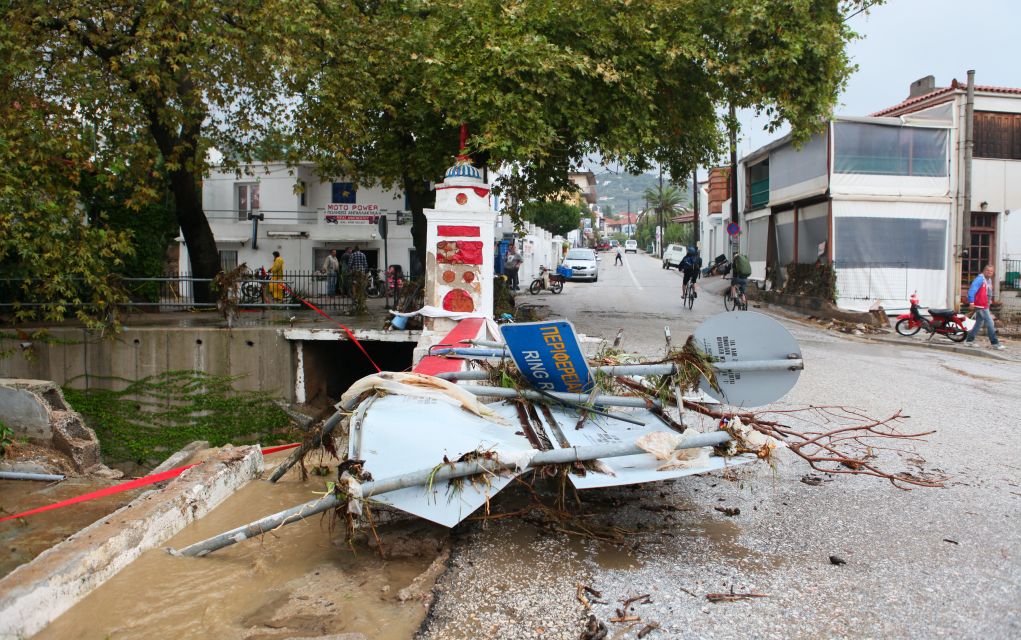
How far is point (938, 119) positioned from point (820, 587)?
2061cm

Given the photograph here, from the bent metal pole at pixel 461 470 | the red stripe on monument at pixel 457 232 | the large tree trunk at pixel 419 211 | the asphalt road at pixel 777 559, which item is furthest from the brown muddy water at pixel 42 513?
the large tree trunk at pixel 419 211

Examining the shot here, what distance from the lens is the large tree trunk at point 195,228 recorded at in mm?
15305

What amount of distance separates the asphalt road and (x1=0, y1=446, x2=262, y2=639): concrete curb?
80.6 inches

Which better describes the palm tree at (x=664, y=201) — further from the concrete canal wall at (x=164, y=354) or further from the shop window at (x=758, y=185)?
the concrete canal wall at (x=164, y=354)

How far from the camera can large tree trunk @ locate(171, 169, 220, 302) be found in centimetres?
1530

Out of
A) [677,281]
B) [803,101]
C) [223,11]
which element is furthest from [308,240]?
[803,101]

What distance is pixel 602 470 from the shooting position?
14.5ft

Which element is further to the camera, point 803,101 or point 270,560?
point 803,101

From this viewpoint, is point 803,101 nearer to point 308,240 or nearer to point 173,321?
point 173,321

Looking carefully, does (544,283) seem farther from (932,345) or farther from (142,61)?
(142,61)

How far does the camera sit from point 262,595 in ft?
14.1

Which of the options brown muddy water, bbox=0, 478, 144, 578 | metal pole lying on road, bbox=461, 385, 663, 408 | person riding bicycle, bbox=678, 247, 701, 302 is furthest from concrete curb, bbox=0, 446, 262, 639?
person riding bicycle, bbox=678, 247, 701, 302

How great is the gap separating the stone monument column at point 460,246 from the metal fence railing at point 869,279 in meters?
13.6

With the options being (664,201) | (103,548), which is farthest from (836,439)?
(664,201)
